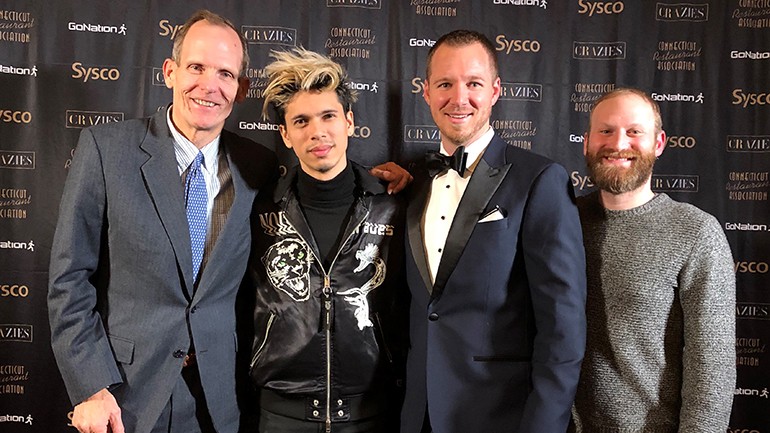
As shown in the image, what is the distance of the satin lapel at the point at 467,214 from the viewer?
2098 mm

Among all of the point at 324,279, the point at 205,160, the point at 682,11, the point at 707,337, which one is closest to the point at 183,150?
the point at 205,160

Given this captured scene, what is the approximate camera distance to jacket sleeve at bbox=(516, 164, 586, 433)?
1.99m

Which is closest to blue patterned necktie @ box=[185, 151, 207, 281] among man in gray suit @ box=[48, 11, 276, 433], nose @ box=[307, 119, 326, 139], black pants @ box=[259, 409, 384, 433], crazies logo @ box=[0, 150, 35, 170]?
man in gray suit @ box=[48, 11, 276, 433]

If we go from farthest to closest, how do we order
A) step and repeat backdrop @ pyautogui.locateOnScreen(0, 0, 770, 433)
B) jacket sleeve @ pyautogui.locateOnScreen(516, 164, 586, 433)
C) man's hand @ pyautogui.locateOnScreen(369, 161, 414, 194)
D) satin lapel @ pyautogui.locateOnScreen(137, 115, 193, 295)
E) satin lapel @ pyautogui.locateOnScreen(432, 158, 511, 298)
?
step and repeat backdrop @ pyautogui.locateOnScreen(0, 0, 770, 433) → man's hand @ pyautogui.locateOnScreen(369, 161, 414, 194) → satin lapel @ pyautogui.locateOnScreen(137, 115, 193, 295) → satin lapel @ pyautogui.locateOnScreen(432, 158, 511, 298) → jacket sleeve @ pyautogui.locateOnScreen(516, 164, 586, 433)

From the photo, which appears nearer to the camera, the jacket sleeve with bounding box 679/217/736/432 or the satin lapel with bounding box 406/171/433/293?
the jacket sleeve with bounding box 679/217/736/432

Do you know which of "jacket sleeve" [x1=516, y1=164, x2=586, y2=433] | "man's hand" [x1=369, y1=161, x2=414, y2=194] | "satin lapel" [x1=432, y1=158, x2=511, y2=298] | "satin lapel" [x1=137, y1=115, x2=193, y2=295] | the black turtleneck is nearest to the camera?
"jacket sleeve" [x1=516, y1=164, x2=586, y2=433]

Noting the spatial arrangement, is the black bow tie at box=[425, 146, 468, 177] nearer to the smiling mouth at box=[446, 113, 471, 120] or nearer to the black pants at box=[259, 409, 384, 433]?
the smiling mouth at box=[446, 113, 471, 120]

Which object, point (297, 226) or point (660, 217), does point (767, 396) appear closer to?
point (660, 217)

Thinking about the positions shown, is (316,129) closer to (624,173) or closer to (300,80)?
(300,80)

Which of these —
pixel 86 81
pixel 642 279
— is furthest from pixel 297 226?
pixel 86 81

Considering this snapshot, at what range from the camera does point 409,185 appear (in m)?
2.51

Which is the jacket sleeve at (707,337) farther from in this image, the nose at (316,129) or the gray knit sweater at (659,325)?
the nose at (316,129)

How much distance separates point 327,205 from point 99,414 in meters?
Result: 1.06

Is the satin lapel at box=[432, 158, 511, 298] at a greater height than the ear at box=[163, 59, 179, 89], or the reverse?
the ear at box=[163, 59, 179, 89]
